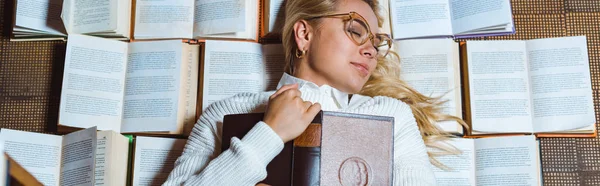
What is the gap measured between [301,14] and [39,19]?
78cm

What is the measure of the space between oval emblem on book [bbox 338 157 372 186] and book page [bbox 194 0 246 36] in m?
0.62

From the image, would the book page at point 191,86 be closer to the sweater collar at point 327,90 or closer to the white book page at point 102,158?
the white book page at point 102,158

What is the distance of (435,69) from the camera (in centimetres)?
177

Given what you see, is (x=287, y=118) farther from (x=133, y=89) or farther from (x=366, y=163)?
(x=133, y=89)

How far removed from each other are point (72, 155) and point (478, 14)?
1169 millimetres

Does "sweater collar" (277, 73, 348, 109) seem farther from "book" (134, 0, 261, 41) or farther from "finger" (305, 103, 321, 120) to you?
"book" (134, 0, 261, 41)

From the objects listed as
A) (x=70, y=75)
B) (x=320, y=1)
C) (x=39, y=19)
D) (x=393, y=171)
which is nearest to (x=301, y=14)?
(x=320, y=1)

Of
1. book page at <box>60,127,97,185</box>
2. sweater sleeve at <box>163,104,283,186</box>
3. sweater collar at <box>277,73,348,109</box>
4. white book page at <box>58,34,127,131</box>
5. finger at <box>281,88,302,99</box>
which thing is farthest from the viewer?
white book page at <box>58,34,127,131</box>

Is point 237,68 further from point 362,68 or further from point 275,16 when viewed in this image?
point 362,68

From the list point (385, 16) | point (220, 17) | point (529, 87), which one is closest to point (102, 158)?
point (220, 17)

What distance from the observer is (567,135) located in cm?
174

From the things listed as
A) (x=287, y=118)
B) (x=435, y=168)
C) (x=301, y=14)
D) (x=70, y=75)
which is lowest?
(x=435, y=168)

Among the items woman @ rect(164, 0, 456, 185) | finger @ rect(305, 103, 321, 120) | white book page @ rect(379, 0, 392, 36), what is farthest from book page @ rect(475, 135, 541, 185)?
finger @ rect(305, 103, 321, 120)

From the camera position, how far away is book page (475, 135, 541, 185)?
66.5 inches
